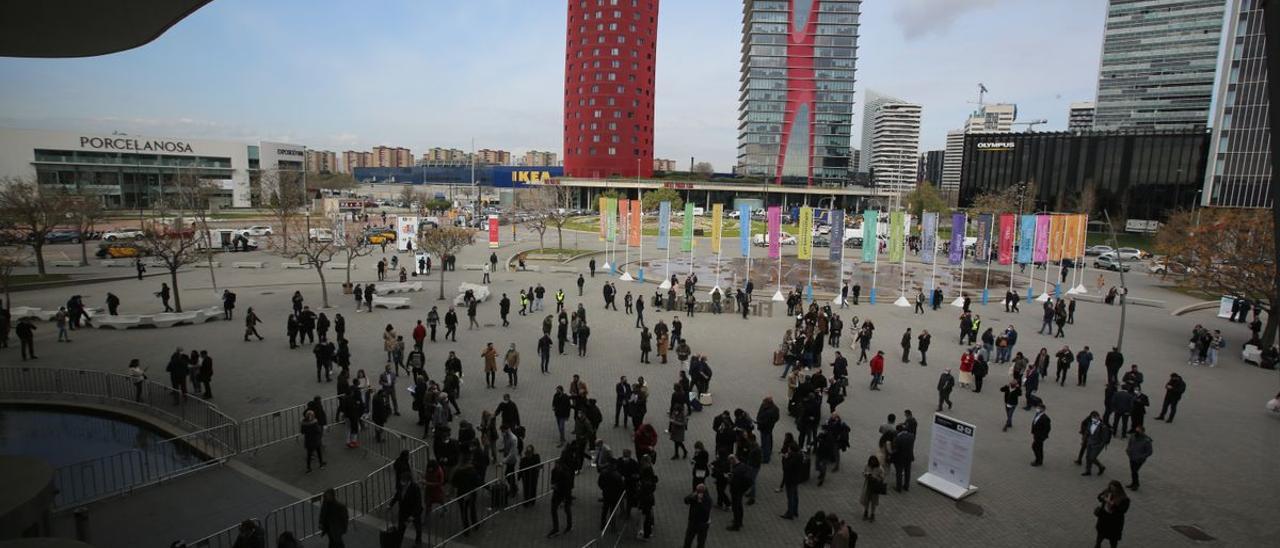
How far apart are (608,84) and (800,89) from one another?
38.4 metres

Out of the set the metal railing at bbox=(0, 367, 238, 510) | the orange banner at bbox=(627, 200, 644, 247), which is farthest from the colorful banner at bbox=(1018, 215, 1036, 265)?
the metal railing at bbox=(0, 367, 238, 510)

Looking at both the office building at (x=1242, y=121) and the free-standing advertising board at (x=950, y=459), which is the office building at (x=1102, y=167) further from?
the free-standing advertising board at (x=950, y=459)

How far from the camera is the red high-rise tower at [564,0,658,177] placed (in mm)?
113875

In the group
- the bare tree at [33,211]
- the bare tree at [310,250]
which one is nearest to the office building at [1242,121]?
the bare tree at [310,250]

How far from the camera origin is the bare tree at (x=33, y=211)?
95.4 feet

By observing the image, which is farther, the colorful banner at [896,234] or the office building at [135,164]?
the office building at [135,164]

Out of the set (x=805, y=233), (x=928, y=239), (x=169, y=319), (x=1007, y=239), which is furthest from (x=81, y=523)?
(x=1007, y=239)

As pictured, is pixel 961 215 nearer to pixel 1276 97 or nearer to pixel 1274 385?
pixel 1274 385

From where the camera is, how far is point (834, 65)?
12175 centimetres

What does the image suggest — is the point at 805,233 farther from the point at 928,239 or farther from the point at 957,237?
the point at 957,237

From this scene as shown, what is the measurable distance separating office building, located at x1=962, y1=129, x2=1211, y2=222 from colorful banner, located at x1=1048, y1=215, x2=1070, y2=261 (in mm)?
46695

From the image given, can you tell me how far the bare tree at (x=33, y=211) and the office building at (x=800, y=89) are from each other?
4210 inches

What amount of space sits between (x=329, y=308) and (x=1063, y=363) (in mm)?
25645

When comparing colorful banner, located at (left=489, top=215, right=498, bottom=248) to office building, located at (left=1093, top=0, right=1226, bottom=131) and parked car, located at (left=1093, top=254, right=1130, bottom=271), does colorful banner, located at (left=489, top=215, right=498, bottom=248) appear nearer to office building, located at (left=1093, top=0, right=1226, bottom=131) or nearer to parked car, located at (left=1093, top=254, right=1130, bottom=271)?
parked car, located at (left=1093, top=254, right=1130, bottom=271)
